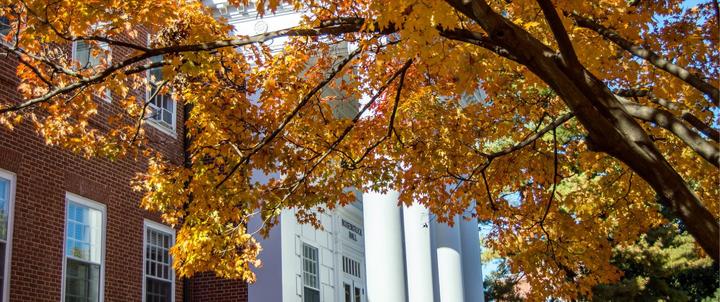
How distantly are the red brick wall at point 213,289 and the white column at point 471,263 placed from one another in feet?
24.1

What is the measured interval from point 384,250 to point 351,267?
618cm

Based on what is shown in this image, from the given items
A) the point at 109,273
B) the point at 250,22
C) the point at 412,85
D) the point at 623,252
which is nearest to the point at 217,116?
the point at 412,85

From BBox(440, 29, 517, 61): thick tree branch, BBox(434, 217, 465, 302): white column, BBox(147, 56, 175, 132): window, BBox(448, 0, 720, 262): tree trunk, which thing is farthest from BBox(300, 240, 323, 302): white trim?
BBox(448, 0, 720, 262): tree trunk

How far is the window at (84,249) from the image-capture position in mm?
15461

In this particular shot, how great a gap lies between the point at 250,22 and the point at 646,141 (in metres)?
15.0

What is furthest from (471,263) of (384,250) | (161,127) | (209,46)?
(209,46)

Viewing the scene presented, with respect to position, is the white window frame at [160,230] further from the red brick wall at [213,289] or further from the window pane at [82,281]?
the window pane at [82,281]

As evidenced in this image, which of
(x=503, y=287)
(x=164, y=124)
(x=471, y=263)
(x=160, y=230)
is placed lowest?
(x=160, y=230)

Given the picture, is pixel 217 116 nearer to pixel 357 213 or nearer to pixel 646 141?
pixel 646 141

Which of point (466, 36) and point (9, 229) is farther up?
point (466, 36)

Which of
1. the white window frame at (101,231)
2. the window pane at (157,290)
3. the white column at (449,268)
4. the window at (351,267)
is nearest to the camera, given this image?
the white window frame at (101,231)

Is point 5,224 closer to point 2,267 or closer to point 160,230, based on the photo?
point 2,267

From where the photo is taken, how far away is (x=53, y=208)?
14930 millimetres

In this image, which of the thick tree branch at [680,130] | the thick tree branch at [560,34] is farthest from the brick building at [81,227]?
the thick tree branch at [680,130]
